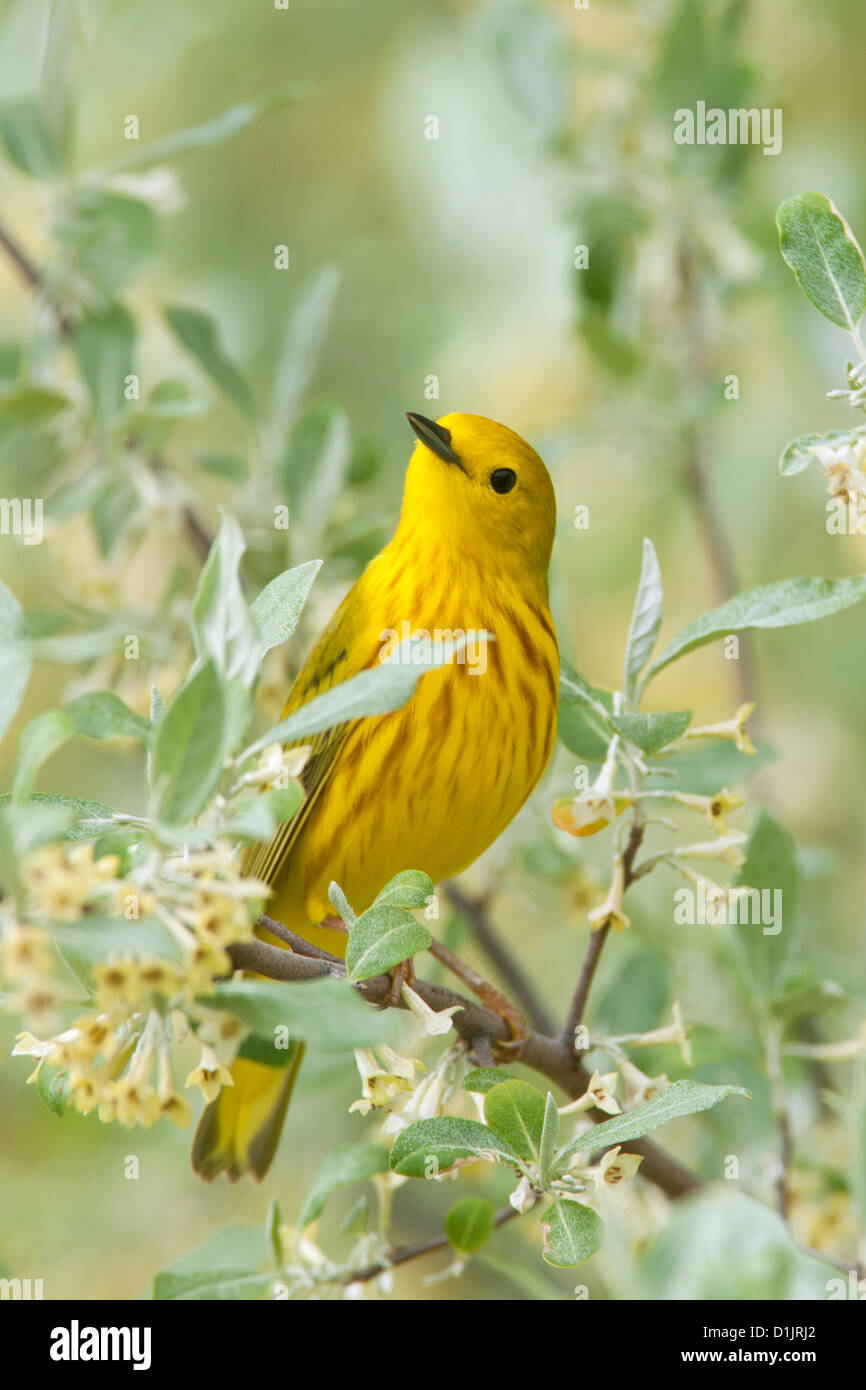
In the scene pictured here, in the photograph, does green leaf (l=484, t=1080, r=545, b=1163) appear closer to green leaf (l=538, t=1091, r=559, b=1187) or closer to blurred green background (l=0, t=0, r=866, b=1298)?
green leaf (l=538, t=1091, r=559, b=1187)

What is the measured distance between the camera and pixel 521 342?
382 centimetres

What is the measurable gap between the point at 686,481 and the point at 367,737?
105cm

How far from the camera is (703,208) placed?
287cm

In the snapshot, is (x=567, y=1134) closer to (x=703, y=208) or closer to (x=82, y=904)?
(x=82, y=904)

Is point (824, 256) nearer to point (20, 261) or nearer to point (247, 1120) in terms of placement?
point (20, 261)

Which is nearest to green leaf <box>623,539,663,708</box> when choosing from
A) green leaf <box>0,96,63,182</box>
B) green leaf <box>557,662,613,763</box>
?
green leaf <box>557,662,613,763</box>

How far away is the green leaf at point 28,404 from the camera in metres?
2.43

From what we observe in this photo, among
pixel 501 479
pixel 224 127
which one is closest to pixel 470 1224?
pixel 501 479

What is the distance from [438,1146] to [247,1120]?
3.55 feet

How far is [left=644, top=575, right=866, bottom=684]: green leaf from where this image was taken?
1.49 metres

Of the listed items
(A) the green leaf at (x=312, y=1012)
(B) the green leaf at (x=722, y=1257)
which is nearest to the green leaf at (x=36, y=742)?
(A) the green leaf at (x=312, y=1012)

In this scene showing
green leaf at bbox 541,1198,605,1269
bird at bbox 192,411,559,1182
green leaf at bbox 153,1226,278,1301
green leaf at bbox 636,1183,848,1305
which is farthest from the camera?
bird at bbox 192,411,559,1182

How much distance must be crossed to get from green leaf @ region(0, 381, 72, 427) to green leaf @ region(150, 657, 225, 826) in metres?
1.42

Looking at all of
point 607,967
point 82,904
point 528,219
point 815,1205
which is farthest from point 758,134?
point 82,904
